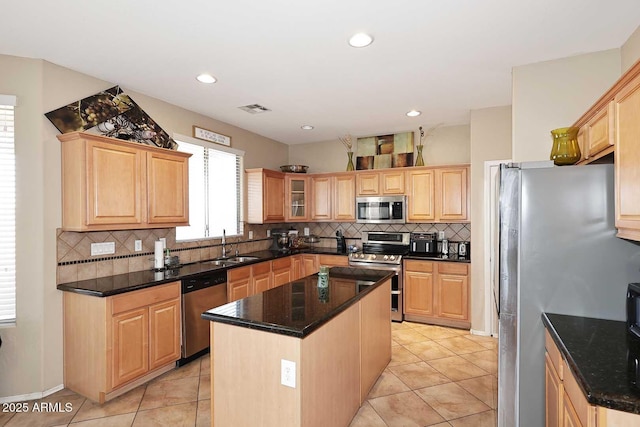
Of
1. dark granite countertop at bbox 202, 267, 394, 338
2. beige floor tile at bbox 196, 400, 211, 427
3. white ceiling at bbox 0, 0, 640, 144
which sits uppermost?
white ceiling at bbox 0, 0, 640, 144

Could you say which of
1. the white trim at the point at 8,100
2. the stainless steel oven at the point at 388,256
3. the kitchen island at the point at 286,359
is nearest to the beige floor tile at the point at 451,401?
the kitchen island at the point at 286,359

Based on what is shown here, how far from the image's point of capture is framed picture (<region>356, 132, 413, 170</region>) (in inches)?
208

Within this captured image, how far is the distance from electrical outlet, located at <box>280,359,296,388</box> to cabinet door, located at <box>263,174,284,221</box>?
3470 millimetres

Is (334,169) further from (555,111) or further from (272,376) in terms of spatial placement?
(272,376)

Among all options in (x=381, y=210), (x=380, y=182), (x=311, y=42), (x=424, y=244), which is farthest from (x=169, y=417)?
(x=380, y=182)

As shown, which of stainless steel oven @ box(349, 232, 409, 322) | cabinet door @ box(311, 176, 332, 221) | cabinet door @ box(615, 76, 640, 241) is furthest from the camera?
cabinet door @ box(311, 176, 332, 221)

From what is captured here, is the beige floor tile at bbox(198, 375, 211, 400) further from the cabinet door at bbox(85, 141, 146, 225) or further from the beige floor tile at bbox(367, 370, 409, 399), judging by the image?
the cabinet door at bbox(85, 141, 146, 225)

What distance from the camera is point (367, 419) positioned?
2.47 meters

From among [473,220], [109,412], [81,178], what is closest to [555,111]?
[473,220]

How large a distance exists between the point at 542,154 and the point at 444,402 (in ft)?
7.23

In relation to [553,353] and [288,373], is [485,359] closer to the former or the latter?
[553,353]

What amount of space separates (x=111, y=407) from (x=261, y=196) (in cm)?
308

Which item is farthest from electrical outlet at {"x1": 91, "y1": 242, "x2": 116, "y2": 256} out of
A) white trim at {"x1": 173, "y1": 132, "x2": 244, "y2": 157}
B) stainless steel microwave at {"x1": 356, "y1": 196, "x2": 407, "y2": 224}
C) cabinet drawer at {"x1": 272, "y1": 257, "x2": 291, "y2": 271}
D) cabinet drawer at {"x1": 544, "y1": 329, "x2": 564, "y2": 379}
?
cabinet drawer at {"x1": 544, "y1": 329, "x2": 564, "y2": 379}

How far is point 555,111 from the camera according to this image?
2.78 m
